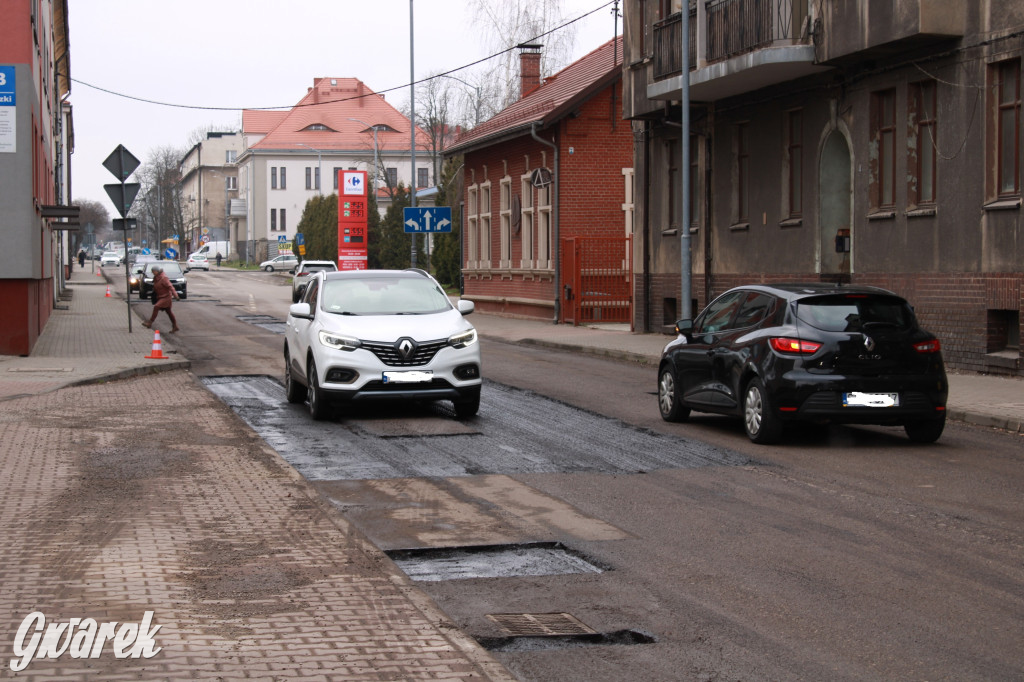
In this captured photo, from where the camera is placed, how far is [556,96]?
3603cm

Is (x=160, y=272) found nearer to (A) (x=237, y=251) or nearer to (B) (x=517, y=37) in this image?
(B) (x=517, y=37)

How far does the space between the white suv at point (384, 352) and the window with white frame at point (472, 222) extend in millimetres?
28616

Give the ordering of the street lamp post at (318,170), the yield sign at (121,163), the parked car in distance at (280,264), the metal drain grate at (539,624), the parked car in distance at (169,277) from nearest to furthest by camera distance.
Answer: the metal drain grate at (539,624) < the yield sign at (121,163) < the parked car in distance at (169,277) < the parked car in distance at (280,264) < the street lamp post at (318,170)

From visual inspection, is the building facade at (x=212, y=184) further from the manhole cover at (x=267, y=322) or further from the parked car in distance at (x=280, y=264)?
the manhole cover at (x=267, y=322)

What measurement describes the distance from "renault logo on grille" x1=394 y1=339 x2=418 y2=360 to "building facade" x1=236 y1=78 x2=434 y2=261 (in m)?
90.4

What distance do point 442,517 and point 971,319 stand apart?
12.1 metres

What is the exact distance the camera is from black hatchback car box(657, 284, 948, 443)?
36.9 feet

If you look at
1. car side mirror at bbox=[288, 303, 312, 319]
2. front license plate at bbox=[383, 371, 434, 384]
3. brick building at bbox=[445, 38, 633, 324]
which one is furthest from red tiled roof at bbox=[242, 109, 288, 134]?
front license plate at bbox=[383, 371, 434, 384]

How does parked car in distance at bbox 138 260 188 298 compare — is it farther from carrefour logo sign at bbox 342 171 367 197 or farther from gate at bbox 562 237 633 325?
gate at bbox 562 237 633 325

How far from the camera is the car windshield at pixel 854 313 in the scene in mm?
11406

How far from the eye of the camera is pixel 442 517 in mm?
8227

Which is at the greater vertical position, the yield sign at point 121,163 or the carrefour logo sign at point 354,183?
the carrefour logo sign at point 354,183

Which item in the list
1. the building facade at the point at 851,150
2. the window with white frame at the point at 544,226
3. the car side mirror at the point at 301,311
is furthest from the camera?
the window with white frame at the point at 544,226

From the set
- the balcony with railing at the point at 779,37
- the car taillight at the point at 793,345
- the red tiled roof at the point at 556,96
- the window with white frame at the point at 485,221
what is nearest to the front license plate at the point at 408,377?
the car taillight at the point at 793,345
